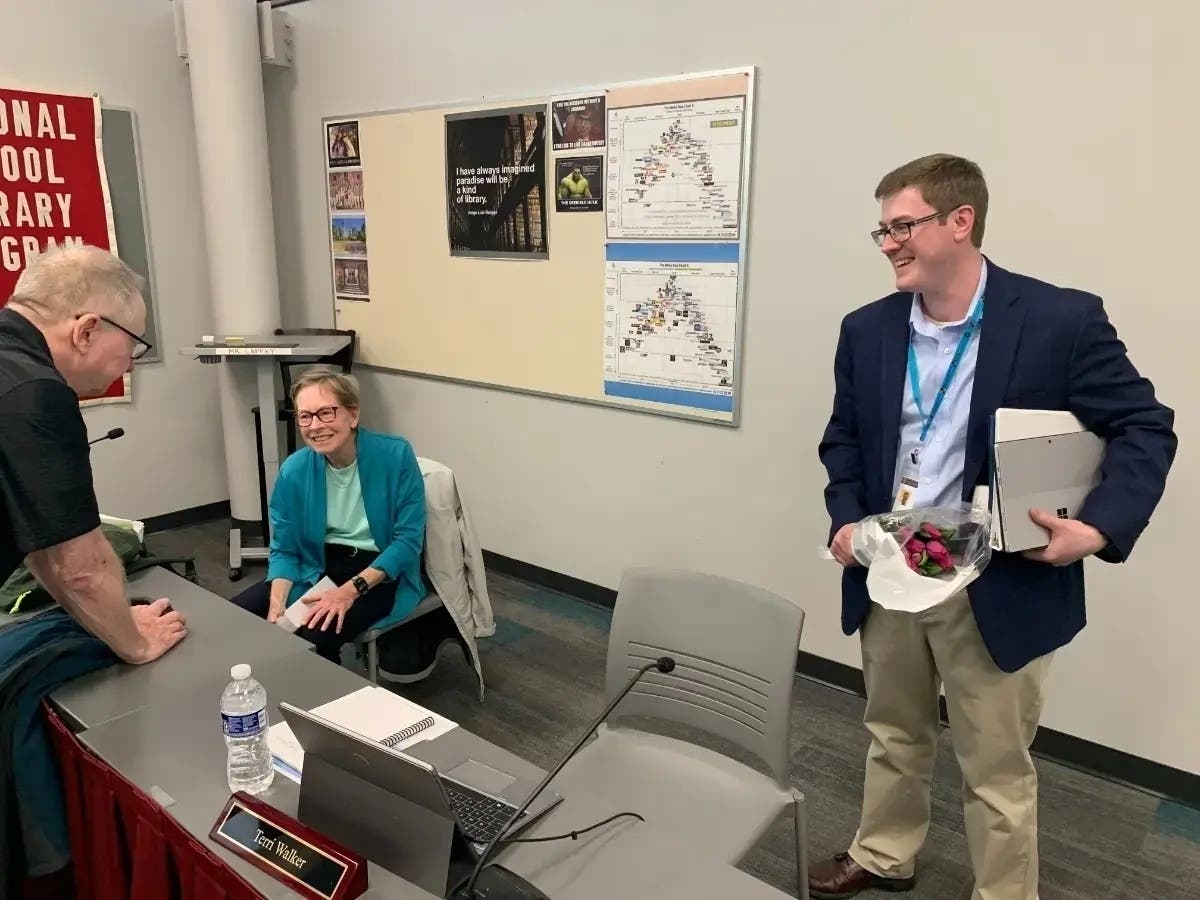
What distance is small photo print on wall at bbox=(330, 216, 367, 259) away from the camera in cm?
420

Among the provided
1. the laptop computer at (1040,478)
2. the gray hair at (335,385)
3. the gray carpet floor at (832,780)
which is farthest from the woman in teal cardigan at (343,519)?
the laptop computer at (1040,478)

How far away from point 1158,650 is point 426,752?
6.78ft

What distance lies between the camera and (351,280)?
4.32 metres

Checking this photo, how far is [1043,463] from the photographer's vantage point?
1.47 meters

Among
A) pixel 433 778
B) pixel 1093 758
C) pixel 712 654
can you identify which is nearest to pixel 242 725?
pixel 433 778

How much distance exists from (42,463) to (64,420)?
3.0 inches

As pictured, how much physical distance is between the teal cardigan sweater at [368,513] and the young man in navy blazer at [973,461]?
122 cm

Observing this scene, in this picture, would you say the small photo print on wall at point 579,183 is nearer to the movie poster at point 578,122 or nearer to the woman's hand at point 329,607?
the movie poster at point 578,122

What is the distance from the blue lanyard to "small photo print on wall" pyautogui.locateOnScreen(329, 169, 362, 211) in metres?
3.28

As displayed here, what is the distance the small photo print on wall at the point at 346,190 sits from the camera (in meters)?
4.16

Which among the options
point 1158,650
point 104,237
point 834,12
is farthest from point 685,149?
point 104,237

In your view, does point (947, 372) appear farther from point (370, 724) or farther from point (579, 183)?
point (579, 183)

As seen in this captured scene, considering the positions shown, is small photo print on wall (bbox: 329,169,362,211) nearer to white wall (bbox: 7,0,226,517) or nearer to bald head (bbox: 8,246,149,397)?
white wall (bbox: 7,0,226,517)

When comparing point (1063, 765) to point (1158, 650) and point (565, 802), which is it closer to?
point (1158, 650)
